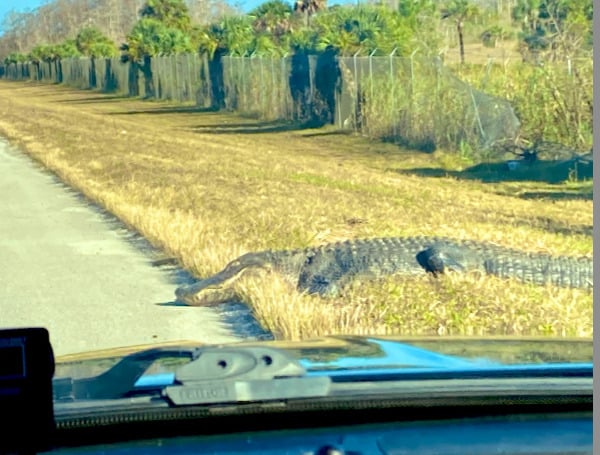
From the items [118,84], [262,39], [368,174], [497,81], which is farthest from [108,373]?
[118,84]

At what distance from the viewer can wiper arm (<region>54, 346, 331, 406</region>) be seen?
2.16 meters

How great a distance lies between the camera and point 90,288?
716 cm

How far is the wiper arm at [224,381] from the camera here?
2.16 meters

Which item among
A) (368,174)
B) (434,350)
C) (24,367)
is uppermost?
(24,367)

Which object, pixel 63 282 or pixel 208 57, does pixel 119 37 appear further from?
pixel 63 282

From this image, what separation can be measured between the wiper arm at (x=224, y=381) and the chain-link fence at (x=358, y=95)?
13.4 metres

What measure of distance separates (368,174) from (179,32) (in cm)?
3195

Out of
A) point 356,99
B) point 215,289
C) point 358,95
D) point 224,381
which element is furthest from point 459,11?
point 224,381

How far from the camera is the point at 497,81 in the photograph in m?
17.1

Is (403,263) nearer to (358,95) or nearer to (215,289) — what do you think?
(215,289)

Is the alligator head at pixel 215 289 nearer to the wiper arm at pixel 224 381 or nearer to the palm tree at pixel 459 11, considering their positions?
the wiper arm at pixel 224 381

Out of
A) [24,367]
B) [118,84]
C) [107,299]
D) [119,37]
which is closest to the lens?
[24,367]

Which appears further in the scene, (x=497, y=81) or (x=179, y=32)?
(x=179, y=32)

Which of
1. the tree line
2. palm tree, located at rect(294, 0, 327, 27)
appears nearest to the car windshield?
the tree line
